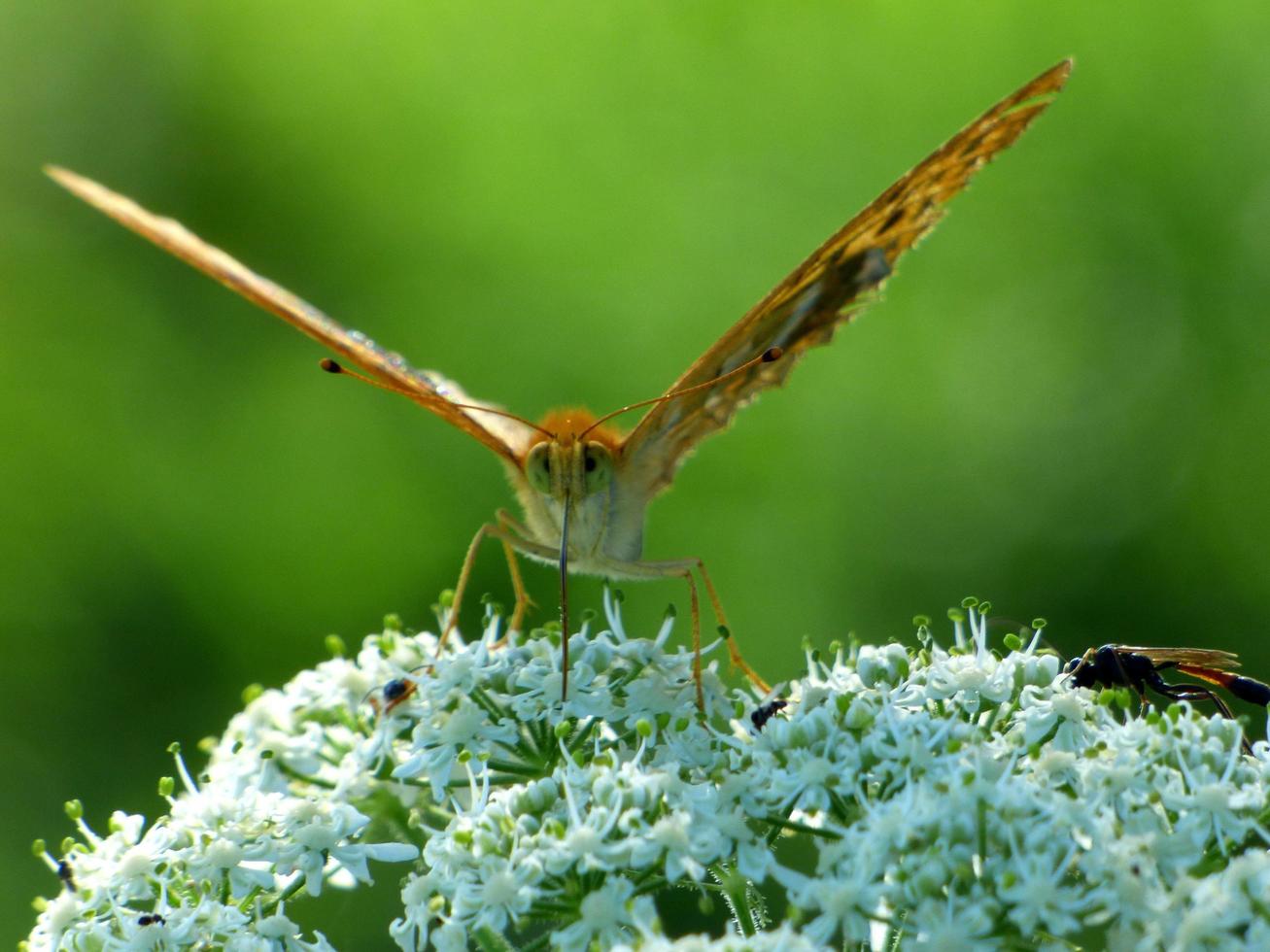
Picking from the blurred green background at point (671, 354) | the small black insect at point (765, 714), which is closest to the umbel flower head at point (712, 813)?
the small black insect at point (765, 714)

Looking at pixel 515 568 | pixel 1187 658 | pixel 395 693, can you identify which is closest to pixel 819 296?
pixel 515 568

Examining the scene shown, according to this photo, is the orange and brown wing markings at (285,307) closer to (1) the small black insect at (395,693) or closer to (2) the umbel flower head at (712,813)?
(2) the umbel flower head at (712,813)

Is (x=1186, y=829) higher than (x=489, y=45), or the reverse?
(x=489, y=45)

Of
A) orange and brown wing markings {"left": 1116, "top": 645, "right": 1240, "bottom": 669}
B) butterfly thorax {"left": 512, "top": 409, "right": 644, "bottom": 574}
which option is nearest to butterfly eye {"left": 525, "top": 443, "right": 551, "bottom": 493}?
butterfly thorax {"left": 512, "top": 409, "right": 644, "bottom": 574}

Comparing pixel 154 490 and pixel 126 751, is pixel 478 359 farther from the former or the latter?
pixel 126 751

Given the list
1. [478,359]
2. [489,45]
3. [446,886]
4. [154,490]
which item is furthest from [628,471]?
[489,45]

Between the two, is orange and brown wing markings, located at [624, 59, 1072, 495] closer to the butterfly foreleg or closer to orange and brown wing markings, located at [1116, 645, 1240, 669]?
the butterfly foreleg
